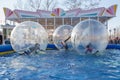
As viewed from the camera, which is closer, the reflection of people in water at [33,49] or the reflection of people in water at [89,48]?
the reflection of people in water at [89,48]

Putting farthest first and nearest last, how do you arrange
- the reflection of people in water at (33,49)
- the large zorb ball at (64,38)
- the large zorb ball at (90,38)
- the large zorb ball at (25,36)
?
the large zorb ball at (64,38) < the reflection of people in water at (33,49) < the large zorb ball at (25,36) < the large zorb ball at (90,38)

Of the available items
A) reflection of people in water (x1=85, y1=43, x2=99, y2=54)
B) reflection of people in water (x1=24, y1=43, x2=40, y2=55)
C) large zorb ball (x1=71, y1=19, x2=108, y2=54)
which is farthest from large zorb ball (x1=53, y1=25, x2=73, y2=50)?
reflection of people in water (x1=85, y1=43, x2=99, y2=54)

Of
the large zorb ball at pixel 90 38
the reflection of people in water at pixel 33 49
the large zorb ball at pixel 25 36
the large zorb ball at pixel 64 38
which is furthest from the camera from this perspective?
the large zorb ball at pixel 64 38

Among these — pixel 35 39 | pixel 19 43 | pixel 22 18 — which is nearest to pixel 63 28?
pixel 35 39

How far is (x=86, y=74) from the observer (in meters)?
5.21

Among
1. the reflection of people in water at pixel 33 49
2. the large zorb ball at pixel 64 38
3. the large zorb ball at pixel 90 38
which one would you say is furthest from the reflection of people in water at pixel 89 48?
the large zorb ball at pixel 64 38

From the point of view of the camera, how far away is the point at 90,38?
27.9 ft

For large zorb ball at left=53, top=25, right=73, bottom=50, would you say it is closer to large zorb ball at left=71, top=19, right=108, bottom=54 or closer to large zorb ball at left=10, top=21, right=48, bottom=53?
large zorb ball at left=10, top=21, right=48, bottom=53

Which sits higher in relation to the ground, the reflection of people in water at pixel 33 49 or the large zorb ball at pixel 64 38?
the large zorb ball at pixel 64 38

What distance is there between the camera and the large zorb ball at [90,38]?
28.0 ft

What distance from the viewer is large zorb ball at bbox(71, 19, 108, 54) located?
8.53 meters

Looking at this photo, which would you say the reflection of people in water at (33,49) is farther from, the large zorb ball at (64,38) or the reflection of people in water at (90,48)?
the reflection of people in water at (90,48)

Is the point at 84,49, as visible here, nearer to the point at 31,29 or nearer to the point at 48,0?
the point at 31,29

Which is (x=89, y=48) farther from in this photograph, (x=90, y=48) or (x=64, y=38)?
(x=64, y=38)
